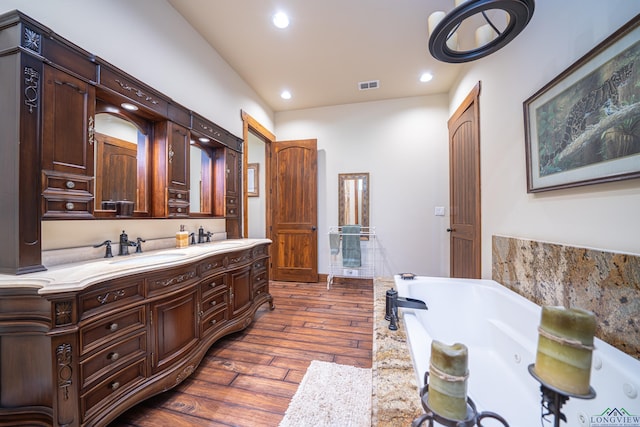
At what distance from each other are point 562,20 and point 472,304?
71.1 inches

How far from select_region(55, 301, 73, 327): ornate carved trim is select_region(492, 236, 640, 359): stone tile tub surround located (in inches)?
87.1

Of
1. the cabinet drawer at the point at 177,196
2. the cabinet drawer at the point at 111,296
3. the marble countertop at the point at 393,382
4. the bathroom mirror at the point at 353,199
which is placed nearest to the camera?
the marble countertop at the point at 393,382

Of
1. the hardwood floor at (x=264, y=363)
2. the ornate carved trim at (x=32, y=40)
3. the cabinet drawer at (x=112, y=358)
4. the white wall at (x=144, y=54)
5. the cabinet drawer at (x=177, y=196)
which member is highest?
the white wall at (x=144, y=54)

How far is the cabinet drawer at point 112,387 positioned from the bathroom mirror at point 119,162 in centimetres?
97

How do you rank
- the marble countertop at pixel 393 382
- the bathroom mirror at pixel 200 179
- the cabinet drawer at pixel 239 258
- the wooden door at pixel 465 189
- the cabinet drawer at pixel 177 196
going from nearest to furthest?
the marble countertop at pixel 393 382, the cabinet drawer at pixel 177 196, the cabinet drawer at pixel 239 258, the bathroom mirror at pixel 200 179, the wooden door at pixel 465 189

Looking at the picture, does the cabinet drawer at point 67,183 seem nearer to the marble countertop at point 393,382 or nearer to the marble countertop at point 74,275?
the marble countertop at point 74,275

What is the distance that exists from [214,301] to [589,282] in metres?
2.22

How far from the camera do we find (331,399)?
4.82 ft

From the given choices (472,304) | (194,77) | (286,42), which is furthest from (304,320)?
(286,42)

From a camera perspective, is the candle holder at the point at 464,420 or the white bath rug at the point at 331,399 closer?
the candle holder at the point at 464,420

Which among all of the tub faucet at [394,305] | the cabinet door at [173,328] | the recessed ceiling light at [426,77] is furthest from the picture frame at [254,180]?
the tub faucet at [394,305]

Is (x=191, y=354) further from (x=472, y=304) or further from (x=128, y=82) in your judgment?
(x=472, y=304)

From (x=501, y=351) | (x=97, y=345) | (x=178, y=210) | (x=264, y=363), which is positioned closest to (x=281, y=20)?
(x=178, y=210)

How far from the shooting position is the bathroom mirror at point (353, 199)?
12.6 feet
